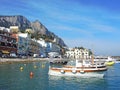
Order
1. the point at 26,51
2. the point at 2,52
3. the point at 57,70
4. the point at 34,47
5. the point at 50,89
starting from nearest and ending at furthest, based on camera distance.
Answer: the point at 50,89 → the point at 57,70 → the point at 2,52 → the point at 26,51 → the point at 34,47

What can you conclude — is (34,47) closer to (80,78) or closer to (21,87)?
(80,78)

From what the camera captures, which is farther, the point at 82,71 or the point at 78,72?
the point at 78,72

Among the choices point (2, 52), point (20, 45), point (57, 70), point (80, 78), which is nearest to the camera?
point (80, 78)

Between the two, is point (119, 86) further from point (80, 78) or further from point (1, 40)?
point (1, 40)

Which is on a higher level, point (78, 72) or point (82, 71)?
point (82, 71)

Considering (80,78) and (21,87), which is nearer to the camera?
(21,87)

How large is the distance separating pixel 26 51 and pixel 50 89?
424ft

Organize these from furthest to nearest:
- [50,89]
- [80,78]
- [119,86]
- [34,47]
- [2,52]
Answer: [34,47] < [2,52] < [80,78] < [119,86] < [50,89]

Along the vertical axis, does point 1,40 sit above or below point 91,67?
above

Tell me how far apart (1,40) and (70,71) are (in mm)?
79748

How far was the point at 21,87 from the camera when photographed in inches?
1753

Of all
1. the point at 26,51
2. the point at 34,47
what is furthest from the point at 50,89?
the point at 34,47

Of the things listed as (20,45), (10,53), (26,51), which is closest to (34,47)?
(26,51)

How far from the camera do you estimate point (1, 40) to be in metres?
135
